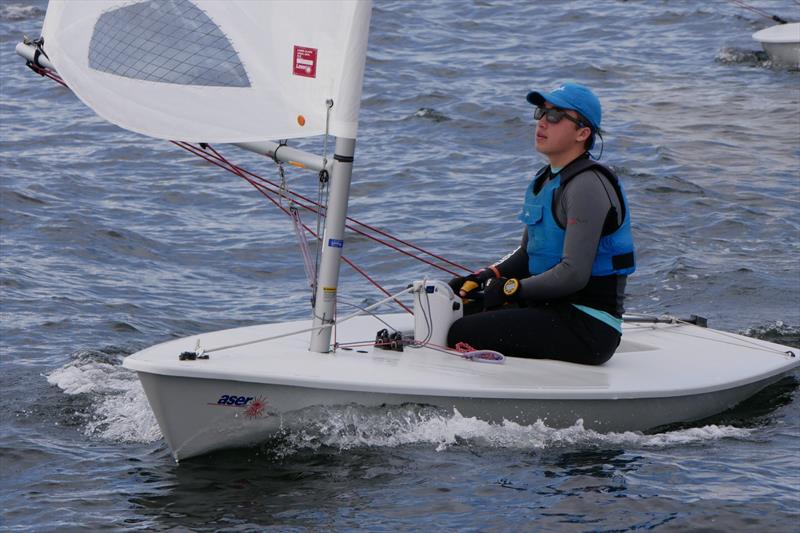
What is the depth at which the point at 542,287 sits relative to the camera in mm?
5352

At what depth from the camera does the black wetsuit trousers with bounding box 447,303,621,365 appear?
18.1 feet

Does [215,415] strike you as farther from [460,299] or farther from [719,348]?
[719,348]

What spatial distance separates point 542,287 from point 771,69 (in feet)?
35.2

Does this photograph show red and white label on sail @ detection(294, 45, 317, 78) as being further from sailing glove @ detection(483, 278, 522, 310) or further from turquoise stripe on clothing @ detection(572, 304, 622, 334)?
turquoise stripe on clothing @ detection(572, 304, 622, 334)

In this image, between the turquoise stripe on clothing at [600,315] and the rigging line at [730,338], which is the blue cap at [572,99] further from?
the rigging line at [730,338]

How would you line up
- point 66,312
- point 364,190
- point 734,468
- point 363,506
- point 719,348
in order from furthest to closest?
point 364,190 < point 66,312 < point 719,348 < point 734,468 < point 363,506

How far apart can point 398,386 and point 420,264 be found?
3892mm

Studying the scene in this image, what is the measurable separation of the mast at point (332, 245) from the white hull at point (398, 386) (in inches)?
4.1

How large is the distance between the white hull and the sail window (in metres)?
1.10

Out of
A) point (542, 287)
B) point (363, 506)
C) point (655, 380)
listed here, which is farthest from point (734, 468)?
point (363, 506)

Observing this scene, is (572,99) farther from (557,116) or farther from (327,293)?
(327,293)

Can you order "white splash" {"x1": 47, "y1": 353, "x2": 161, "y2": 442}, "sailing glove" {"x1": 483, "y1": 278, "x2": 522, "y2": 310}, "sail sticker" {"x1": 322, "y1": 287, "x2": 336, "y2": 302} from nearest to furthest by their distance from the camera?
1. "sail sticker" {"x1": 322, "y1": 287, "x2": 336, "y2": 302}
2. "sailing glove" {"x1": 483, "y1": 278, "x2": 522, "y2": 310}
3. "white splash" {"x1": 47, "y1": 353, "x2": 161, "y2": 442}

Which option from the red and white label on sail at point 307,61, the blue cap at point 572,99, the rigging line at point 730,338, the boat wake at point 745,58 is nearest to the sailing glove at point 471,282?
the blue cap at point 572,99

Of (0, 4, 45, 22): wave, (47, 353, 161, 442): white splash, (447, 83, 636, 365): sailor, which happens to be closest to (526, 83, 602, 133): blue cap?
(447, 83, 636, 365): sailor
